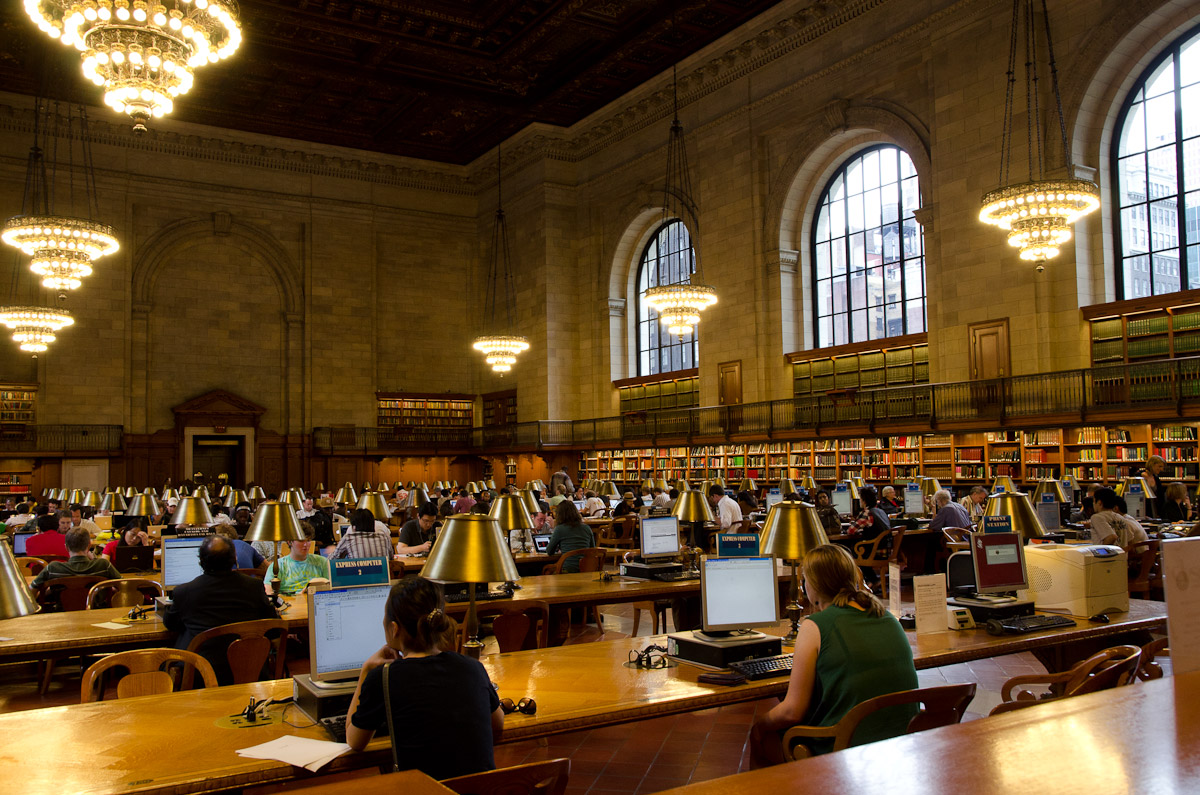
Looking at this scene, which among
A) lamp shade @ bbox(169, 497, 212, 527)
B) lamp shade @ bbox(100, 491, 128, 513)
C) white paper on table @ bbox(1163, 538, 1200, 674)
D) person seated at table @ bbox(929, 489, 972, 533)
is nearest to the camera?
white paper on table @ bbox(1163, 538, 1200, 674)

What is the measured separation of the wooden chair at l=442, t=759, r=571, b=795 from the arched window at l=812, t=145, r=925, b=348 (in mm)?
14539

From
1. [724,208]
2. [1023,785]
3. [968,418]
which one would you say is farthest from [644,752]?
[724,208]

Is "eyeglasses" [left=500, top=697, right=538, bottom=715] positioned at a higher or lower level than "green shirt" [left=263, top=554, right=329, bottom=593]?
lower

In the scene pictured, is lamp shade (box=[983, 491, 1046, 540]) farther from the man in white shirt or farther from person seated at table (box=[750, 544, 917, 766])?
the man in white shirt

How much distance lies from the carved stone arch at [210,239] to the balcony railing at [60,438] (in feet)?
9.71

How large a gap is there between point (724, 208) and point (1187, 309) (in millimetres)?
8460

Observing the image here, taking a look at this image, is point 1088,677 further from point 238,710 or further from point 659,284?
point 659,284

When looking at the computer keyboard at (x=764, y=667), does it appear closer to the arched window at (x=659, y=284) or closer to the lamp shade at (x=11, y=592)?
the lamp shade at (x=11, y=592)

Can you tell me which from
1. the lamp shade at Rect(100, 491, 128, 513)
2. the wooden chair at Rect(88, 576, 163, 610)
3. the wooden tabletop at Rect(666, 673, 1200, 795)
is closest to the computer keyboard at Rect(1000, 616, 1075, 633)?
the wooden tabletop at Rect(666, 673, 1200, 795)

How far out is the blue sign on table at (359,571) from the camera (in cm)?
387

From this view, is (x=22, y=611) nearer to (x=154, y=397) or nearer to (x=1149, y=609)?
(x=1149, y=609)

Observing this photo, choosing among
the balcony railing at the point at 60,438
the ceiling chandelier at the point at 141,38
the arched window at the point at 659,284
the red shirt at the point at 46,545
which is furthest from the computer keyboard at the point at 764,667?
the balcony railing at the point at 60,438

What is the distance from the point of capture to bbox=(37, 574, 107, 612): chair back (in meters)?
5.93

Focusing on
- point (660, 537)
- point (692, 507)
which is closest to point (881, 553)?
point (692, 507)
